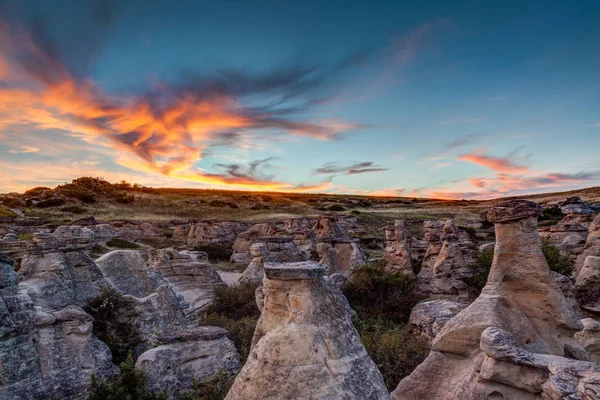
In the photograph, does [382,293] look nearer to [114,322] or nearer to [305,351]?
[114,322]

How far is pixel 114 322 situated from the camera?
29.8ft

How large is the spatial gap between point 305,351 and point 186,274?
543 inches

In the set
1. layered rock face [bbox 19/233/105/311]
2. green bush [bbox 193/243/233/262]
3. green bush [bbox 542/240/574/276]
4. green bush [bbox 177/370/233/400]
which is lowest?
green bush [bbox 193/243/233/262]

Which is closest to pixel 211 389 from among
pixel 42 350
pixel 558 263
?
pixel 42 350

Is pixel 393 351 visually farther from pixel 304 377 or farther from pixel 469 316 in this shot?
pixel 304 377

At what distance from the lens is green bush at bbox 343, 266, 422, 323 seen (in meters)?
14.0

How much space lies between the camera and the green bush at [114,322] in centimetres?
859

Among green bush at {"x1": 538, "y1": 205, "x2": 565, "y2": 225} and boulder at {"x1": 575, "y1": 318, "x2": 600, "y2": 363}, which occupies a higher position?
green bush at {"x1": 538, "y1": 205, "x2": 565, "y2": 225}

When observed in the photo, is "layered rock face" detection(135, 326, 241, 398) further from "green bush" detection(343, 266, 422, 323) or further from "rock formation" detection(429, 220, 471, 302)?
"rock formation" detection(429, 220, 471, 302)

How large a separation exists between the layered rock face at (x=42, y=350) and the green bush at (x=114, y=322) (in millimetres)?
1315

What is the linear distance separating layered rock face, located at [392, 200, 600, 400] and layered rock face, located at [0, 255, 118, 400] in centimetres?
557

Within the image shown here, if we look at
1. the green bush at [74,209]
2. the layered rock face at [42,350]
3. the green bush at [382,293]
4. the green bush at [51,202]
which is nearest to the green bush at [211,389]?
the layered rock face at [42,350]

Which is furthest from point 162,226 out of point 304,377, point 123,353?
point 304,377

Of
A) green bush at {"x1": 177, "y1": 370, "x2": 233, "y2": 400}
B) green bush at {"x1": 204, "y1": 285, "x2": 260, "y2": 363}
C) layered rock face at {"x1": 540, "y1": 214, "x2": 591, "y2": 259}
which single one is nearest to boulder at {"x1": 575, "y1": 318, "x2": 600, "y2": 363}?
green bush at {"x1": 177, "y1": 370, "x2": 233, "y2": 400}
